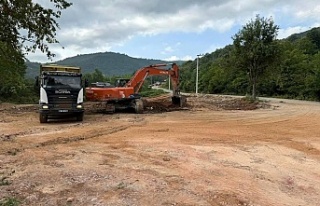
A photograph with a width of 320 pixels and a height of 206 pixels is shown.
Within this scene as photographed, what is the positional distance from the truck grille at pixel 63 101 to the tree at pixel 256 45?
759 inches

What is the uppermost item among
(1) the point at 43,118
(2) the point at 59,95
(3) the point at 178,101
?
(2) the point at 59,95

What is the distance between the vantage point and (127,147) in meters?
11.7

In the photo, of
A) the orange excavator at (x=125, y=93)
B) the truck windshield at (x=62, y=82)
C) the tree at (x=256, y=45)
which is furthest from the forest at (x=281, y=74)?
the truck windshield at (x=62, y=82)

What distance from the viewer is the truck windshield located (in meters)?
18.3

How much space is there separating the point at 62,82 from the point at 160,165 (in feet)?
35.3

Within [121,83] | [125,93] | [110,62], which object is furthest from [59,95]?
[110,62]

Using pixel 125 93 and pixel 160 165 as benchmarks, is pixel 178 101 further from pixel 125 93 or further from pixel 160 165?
pixel 160 165

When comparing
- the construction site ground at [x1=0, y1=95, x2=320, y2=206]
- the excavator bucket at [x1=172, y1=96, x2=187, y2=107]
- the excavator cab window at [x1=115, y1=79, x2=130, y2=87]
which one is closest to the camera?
the construction site ground at [x1=0, y1=95, x2=320, y2=206]

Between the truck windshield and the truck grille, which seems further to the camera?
the truck windshield

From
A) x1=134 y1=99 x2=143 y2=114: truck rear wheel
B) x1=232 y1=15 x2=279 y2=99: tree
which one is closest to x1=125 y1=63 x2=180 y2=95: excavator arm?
x1=134 y1=99 x2=143 y2=114: truck rear wheel

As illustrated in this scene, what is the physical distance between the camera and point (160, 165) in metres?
9.27

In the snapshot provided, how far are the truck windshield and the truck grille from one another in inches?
21.1

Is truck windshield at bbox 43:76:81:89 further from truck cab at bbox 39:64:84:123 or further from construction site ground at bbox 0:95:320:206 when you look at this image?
construction site ground at bbox 0:95:320:206

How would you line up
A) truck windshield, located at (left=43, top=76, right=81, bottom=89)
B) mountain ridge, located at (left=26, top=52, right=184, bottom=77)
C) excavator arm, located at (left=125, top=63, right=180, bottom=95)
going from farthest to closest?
mountain ridge, located at (left=26, top=52, right=184, bottom=77), excavator arm, located at (left=125, top=63, right=180, bottom=95), truck windshield, located at (left=43, top=76, right=81, bottom=89)
